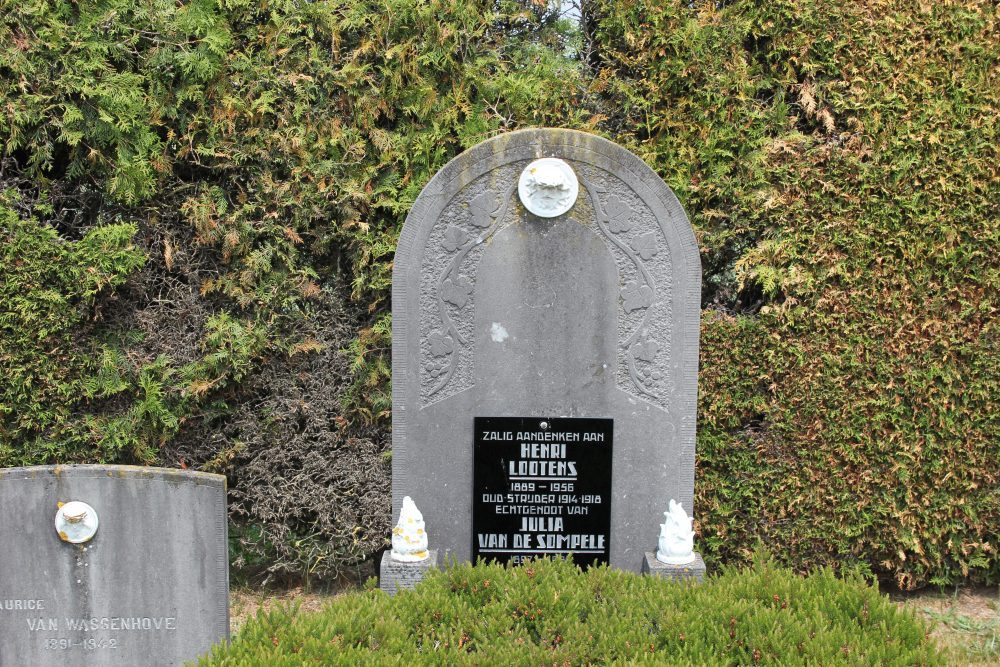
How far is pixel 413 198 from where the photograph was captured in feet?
15.8

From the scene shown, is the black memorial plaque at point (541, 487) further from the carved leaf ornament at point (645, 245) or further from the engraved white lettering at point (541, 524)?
the carved leaf ornament at point (645, 245)

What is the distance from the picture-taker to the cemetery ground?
4268mm

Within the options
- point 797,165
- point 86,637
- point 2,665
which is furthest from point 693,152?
point 2,665

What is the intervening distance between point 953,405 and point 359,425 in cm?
346

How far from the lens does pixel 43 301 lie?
14.9 feet

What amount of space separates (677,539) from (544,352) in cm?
105

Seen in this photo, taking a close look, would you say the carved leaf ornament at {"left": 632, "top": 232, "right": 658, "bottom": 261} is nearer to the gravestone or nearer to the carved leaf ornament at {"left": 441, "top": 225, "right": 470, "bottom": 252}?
the gravestone

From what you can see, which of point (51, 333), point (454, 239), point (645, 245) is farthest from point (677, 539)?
point (51, 333)

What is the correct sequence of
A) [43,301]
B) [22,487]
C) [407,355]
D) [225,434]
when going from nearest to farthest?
[22,487] → [407,355] → [43,301] → [225,434]

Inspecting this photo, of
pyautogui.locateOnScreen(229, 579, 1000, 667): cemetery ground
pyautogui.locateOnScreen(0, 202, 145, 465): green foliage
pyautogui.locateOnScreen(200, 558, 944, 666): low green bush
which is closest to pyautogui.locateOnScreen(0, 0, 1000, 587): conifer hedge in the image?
pyautogui.locateOnScreen(0, 202, 145, 465): green foliage

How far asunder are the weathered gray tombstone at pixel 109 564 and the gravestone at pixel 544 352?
0.94 m

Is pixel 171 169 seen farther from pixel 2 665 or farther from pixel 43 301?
pixel 2 665

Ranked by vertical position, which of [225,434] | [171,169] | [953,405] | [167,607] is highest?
[171,169]

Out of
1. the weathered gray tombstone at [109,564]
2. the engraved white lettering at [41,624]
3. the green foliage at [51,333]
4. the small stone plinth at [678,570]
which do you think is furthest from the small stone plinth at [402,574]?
the green foliage at [51,333]
